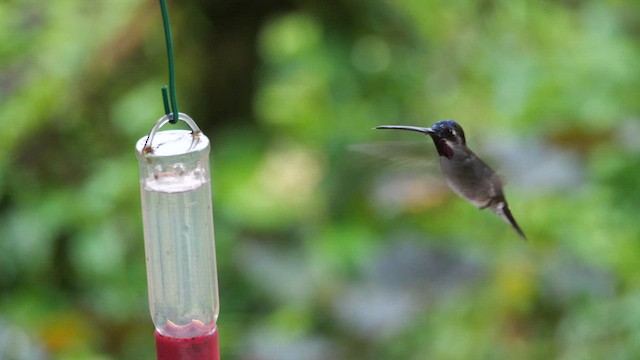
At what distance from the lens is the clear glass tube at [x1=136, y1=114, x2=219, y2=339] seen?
4.28 ft

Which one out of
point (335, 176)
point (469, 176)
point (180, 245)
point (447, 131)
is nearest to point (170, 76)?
point (180, 245)

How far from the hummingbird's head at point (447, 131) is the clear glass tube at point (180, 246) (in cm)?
35

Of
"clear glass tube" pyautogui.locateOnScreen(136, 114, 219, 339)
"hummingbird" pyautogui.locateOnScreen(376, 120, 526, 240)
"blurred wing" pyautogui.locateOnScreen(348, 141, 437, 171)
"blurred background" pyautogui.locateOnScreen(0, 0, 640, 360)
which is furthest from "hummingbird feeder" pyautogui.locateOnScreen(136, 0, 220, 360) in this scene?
"blurred background" pyautogui.locateOnScreen(0, 0, 640, 360)

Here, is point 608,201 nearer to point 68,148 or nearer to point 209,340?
point 68,148

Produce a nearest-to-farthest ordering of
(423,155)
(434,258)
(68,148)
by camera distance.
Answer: (423,155) → (434,258) → (68,148)

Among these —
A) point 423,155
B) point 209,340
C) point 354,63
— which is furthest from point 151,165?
point 354,63

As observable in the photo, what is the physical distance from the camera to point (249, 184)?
333cm

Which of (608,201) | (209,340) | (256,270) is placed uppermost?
(209,340)

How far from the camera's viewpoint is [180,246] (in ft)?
4.60

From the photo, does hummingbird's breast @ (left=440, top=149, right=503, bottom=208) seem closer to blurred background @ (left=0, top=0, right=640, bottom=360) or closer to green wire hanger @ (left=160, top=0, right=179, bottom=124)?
green wire hanger @ (left=160, top=0, right=179, bottom=124)

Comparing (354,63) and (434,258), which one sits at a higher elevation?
(354,63)

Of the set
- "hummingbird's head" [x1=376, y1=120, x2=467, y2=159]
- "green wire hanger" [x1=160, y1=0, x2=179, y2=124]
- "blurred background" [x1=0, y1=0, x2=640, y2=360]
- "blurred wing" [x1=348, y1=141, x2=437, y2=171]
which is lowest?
"blurred background" [x1=0, y1=0, x2=640, y2=360]

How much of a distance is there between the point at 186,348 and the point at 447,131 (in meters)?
0.51

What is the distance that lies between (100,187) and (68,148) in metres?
0.16
